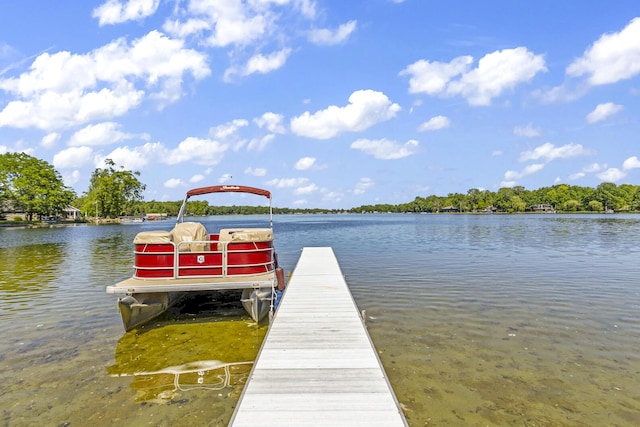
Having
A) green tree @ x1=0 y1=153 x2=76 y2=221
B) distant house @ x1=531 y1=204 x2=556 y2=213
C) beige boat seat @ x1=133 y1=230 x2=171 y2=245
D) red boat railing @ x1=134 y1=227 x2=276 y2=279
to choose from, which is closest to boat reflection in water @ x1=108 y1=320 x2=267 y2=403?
red boat railing @ x1=134 y1=227 x2=276 y2=279

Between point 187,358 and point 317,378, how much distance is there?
139 inches

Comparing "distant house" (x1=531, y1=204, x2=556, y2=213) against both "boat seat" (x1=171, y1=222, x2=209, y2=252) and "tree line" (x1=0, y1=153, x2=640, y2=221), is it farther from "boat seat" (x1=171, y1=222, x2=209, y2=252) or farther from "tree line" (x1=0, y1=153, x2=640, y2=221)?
"boat seat" (x1=171, y1=222, x2=209, y2=252)

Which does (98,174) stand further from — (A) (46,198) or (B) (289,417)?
(B) (289,417)

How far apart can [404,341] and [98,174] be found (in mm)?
113453

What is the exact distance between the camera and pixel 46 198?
78438 mm

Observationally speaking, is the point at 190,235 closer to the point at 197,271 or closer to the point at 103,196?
the point at 197,271

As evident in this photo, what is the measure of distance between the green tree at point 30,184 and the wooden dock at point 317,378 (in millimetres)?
88860

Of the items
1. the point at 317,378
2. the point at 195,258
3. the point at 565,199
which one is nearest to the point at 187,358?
the point at 195,258

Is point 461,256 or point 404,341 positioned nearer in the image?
point 404,341

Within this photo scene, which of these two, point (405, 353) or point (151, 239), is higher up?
point (151, 239)

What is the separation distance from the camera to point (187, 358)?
7.69 m

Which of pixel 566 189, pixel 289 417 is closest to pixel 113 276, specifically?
pixel 289 417

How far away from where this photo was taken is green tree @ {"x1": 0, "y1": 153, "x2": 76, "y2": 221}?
73625 mm

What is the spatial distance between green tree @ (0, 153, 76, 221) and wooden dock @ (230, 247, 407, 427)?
88.9 meters
